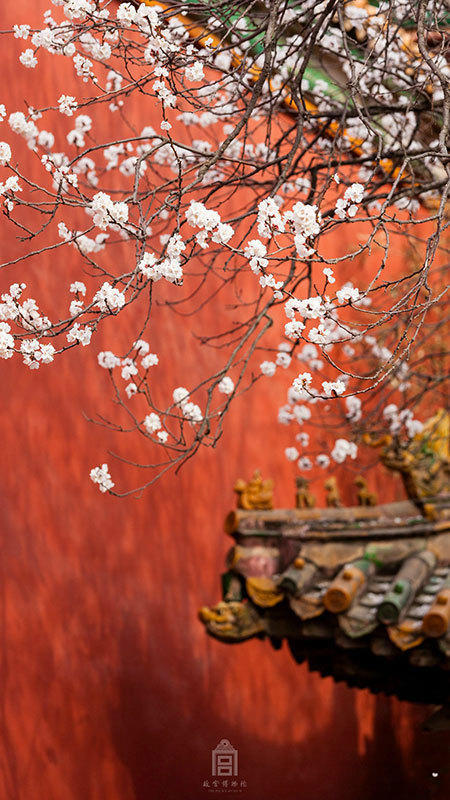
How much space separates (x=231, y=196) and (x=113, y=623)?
1838 mm

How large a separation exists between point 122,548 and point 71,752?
32.9 inches

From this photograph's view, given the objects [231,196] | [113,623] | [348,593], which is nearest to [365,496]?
[348,593]

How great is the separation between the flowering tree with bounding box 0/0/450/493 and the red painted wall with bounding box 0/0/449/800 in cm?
16

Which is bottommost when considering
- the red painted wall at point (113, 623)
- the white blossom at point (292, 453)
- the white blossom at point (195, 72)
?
the red painted wall at point (113, 623)

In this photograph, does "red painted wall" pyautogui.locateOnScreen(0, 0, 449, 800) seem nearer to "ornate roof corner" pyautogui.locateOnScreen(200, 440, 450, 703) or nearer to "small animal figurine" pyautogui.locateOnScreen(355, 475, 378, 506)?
"ornate roof corner" pyautogui.locateOnScreen(200, 440, 450, 703)

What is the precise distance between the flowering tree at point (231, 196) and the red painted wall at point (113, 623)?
0.16 m

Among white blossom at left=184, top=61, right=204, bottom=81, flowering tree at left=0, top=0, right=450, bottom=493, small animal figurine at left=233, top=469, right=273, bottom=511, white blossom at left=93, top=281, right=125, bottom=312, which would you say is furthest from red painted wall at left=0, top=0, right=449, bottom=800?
white blossom at left=93, top=281, right=125, bottom=312

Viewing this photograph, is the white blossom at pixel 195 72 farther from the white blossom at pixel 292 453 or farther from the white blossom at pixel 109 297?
the white blossom at pixel 292 453

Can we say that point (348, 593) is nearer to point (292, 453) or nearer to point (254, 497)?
point (254, 497)

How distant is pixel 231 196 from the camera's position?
362cm

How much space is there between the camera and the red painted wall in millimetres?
3430

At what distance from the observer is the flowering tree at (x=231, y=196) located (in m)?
1.89

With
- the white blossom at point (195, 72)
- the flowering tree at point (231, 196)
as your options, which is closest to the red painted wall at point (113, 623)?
the flowering tree at point (231, 196)

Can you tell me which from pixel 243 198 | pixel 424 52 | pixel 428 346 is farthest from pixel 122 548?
pixel 428 346
